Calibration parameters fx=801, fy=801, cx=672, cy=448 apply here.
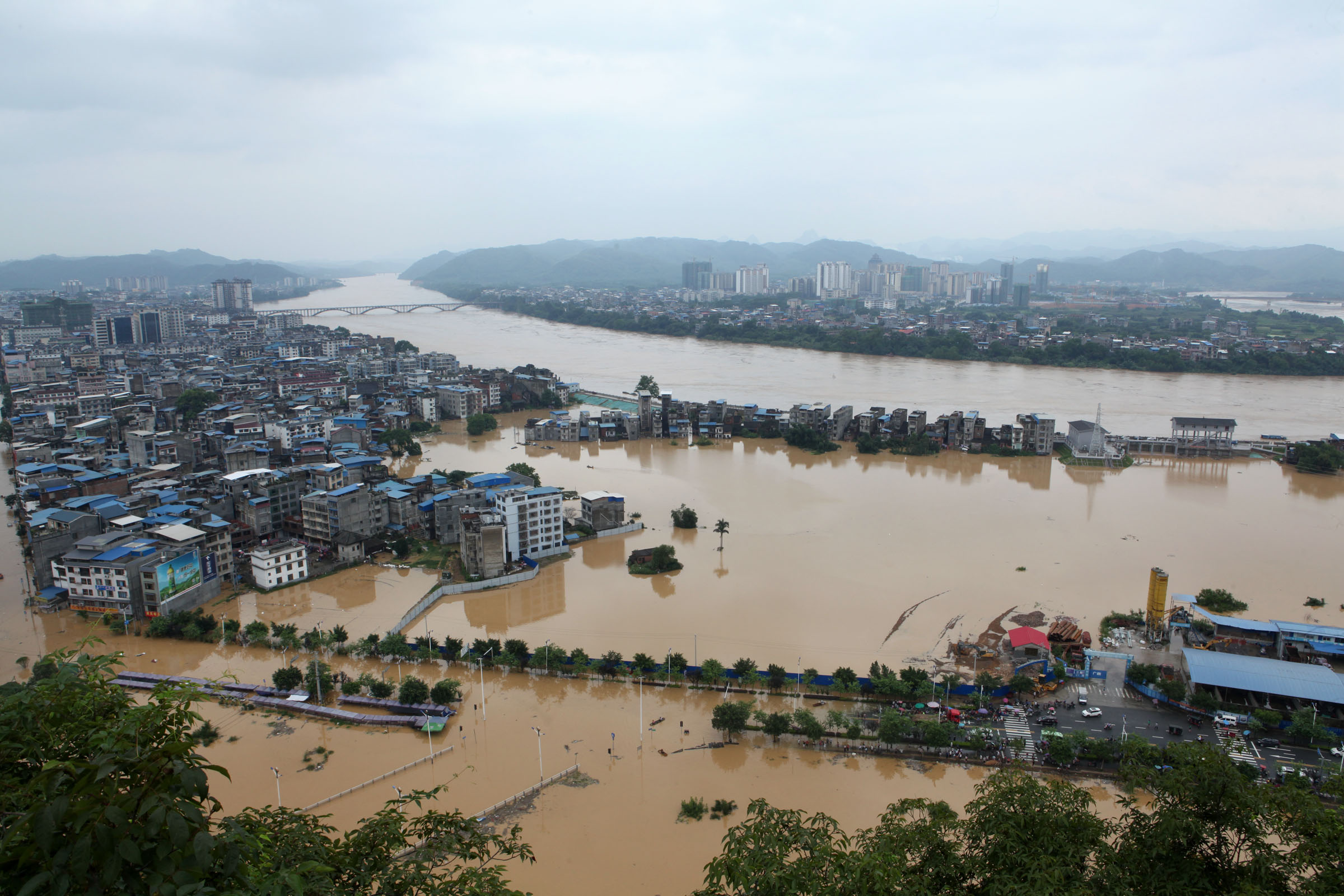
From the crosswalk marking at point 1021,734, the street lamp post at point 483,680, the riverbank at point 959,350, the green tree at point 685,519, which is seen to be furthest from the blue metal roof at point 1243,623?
the riverbank at point 959,350

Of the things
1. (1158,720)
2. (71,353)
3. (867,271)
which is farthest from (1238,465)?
(867,271)

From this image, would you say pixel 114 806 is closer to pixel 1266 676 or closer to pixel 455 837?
pixel 455 837

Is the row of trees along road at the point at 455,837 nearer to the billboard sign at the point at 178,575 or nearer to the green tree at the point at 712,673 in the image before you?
the green tree at the point at 712,673

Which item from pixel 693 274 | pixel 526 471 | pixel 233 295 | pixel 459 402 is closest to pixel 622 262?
pixel 693 274

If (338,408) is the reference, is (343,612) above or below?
below

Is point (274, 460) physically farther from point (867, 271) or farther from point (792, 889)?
point (867, 271)

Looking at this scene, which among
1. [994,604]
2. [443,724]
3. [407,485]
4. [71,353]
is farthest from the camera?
[71,353]
